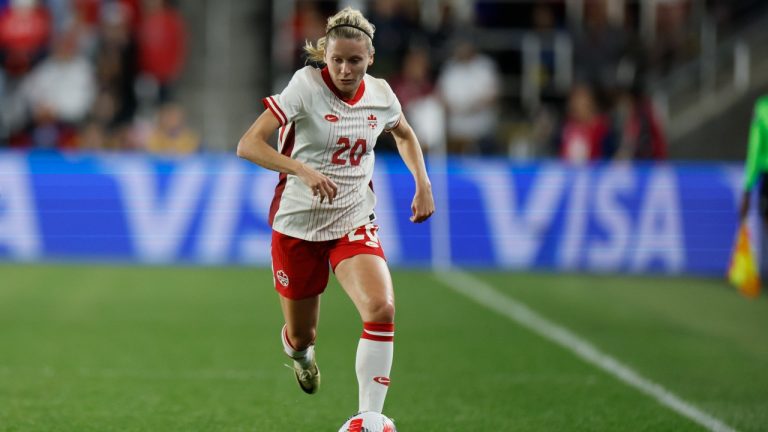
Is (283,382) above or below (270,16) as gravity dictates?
below

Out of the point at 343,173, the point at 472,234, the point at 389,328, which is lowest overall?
the point at 472,234

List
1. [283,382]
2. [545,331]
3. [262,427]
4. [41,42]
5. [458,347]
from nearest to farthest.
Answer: [262,427] → [283,382] → [458,347] → [545,331] → [41,42]

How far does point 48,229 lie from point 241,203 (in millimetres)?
2438

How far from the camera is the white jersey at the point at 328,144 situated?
252 inches

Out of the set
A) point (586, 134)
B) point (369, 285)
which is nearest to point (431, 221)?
point (586, 134)

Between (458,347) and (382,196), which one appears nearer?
(458,347)

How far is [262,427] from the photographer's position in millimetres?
6953

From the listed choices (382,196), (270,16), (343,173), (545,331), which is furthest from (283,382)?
(270,16)

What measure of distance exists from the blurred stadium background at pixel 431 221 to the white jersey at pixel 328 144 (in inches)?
46.9

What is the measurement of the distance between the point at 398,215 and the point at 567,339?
598 centimetres

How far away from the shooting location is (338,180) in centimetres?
658

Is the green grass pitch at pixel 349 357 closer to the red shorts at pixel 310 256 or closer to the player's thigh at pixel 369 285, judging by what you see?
the red shorts at pixel 310 256

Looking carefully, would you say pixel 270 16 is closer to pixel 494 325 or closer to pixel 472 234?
pixel 472 234

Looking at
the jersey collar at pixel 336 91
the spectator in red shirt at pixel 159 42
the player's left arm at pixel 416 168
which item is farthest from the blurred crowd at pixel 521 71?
the jersey collar at pixel 336 91
